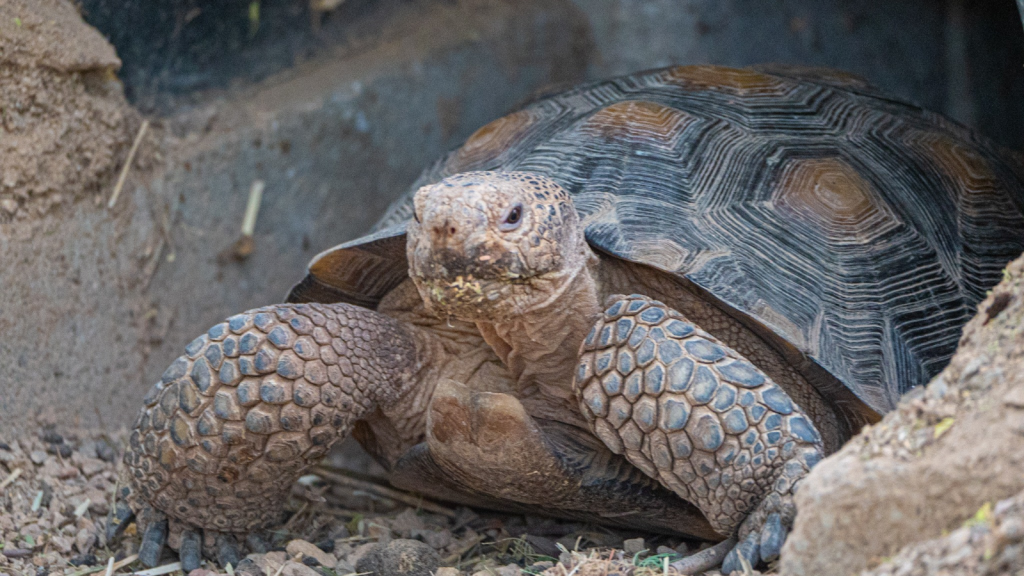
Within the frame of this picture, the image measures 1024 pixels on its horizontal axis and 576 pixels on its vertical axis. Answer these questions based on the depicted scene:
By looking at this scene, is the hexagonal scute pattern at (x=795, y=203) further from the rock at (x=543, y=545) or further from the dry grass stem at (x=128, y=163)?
the dry grass stem at (x=128, y=163)

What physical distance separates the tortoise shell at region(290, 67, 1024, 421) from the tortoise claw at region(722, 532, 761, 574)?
0.55 meters

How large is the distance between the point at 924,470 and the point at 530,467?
1.28 m

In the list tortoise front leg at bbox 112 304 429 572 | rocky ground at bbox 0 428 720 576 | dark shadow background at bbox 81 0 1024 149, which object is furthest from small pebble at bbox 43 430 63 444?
dark shadow background at bbox 81 0 1024 149

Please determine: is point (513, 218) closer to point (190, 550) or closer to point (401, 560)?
point (401, 560)

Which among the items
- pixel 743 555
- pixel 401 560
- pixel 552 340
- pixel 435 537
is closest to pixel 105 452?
pixel 435 537

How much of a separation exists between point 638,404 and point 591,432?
417mm

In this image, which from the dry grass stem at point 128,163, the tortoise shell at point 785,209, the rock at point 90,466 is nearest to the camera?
the tortoise shell at point 785,209

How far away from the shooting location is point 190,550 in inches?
111

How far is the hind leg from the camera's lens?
2584 millimetres

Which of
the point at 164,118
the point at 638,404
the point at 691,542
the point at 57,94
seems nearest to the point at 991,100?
the point at 691,542

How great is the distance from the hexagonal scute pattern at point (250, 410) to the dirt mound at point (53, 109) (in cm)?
107

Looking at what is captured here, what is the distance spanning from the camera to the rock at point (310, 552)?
273cm

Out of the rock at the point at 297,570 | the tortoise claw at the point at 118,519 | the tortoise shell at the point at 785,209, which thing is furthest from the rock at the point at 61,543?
the tortoise shell at the point at 785,209

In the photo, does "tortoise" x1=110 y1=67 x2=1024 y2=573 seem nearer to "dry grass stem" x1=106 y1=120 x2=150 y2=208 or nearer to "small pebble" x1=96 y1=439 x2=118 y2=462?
"small pebble" x1=96 y1=439 x2=118 y2=462
